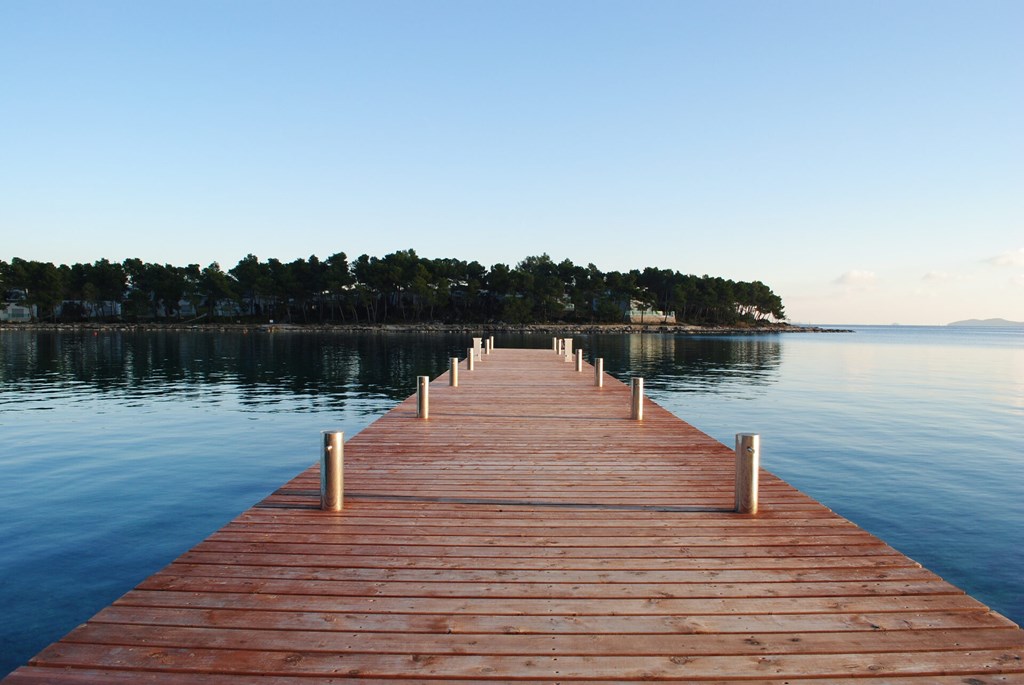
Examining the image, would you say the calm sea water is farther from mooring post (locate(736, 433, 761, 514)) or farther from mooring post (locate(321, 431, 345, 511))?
mooring post (locate(736, 433, 761, 514))

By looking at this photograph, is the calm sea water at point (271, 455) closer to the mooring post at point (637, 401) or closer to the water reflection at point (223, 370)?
the water reflection at point (223, 370)

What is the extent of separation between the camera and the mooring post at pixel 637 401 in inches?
559

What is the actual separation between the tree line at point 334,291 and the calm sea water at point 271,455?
7579 centimetres

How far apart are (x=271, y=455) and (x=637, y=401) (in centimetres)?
988

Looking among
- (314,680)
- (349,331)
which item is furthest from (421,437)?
(349,331)

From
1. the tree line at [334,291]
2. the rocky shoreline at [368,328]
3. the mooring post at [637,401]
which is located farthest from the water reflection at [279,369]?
the tree line at [334,291]

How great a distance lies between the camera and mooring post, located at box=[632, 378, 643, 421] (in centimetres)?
1420

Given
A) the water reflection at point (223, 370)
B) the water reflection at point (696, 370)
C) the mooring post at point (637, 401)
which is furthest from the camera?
the water reflection at point (696, 370)

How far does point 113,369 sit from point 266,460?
29492 millimetres

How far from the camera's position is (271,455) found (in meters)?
16.6

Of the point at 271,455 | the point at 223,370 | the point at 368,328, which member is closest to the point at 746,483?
the point at 271,455

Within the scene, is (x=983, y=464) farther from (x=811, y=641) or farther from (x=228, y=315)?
(x=228, y=315)

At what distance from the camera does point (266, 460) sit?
16.1 metres

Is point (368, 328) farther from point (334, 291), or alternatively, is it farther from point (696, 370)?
point (696, 370)
